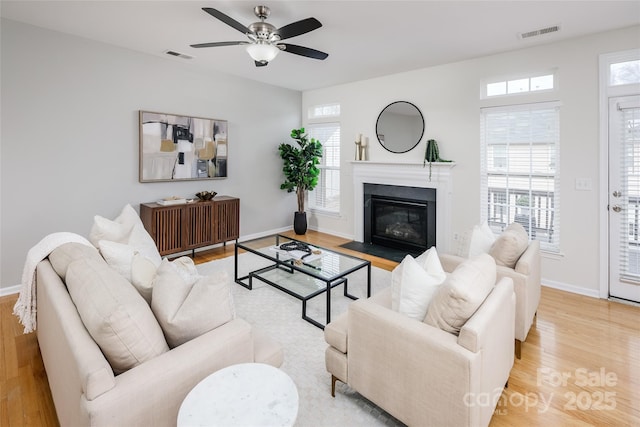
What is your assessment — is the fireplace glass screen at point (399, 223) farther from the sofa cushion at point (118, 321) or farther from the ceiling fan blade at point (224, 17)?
the sofa cushion at point (118, 321)

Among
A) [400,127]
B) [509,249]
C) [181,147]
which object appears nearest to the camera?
[509,249]

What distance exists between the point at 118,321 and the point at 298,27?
2430 mm

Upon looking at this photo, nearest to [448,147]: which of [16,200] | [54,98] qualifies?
[54,98]

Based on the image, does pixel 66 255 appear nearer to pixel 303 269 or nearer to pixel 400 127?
pixel 303 269

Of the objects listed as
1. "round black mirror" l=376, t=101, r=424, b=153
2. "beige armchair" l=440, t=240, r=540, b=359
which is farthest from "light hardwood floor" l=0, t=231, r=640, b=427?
"round black mirror" l=376, t=101, r=424, b=153

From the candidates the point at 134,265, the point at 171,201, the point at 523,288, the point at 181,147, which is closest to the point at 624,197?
the point at 523,288

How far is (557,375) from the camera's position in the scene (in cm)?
221

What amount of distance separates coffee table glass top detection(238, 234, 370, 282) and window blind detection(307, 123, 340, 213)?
254 cm

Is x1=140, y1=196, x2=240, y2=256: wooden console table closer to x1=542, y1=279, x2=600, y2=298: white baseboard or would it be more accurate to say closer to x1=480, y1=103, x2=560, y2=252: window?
x1=480, y1=103, x2=560, y2=252: window

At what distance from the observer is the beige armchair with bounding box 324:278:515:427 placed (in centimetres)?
141

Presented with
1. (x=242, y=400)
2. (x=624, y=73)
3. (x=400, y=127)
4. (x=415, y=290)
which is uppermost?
(x=624, y=73)

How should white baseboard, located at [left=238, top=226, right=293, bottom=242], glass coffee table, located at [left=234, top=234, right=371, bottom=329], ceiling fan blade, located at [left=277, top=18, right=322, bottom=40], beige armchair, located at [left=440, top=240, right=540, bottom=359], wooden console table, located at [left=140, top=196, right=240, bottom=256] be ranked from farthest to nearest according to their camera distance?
white baseboard, located at [left=238, top=226, right=293, bottom=242]
wooden console table, located at [left=140, top=196, right=240, bottom=256]
glass coffee table, located at [left=234, top=234, right=371, bottom=329]
ceiling fan blade, located at [left=277, top=18, right=322, bottom=40]
beige armchair, located at [left=440, top=240, right=540, bottom=359]

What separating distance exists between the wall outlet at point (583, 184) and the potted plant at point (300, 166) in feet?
12.5

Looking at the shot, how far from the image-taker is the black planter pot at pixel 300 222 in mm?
6137
